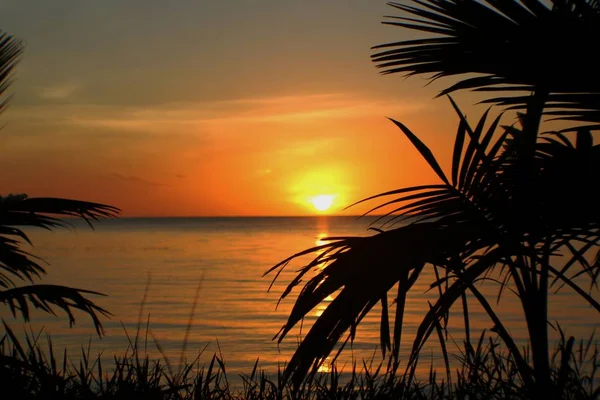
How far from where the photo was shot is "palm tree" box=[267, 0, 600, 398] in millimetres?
2709

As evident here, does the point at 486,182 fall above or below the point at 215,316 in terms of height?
above

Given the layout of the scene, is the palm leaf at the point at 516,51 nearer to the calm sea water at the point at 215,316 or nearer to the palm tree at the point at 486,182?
the palm tree at the point at 486,182

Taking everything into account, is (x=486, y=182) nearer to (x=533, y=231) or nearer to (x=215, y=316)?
(x=533, y=231)

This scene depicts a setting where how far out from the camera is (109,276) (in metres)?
24.9

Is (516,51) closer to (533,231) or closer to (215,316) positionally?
(533,231)

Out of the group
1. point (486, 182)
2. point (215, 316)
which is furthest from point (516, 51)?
point (215, 316)

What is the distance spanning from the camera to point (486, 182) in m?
3.08

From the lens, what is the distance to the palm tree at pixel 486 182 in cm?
271

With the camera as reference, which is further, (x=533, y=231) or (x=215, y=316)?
(x=215, y=316)

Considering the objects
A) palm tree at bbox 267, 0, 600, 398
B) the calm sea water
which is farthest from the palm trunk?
the calm sea water

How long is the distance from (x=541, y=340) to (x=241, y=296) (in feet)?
53.7

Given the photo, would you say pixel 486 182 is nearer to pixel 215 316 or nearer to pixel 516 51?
pixel 516 51

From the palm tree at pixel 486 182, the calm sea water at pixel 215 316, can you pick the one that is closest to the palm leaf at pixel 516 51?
the palm tree at pixel 486 182

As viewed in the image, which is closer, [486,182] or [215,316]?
[486,182]
